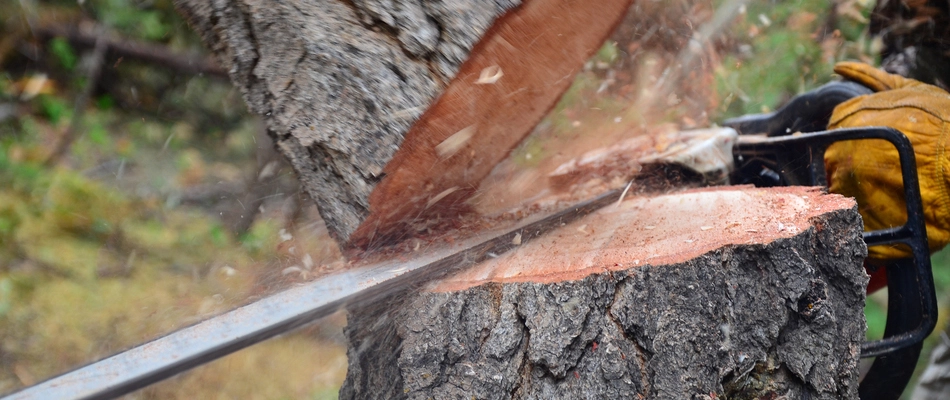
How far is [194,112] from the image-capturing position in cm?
309

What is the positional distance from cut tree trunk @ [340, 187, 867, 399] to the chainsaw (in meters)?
0.11

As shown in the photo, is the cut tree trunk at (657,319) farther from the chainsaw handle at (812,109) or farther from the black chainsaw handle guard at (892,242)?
the chainsaw handle at (812,109)

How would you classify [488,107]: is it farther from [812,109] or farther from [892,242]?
[812,109]

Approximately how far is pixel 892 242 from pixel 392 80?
60.0 inches

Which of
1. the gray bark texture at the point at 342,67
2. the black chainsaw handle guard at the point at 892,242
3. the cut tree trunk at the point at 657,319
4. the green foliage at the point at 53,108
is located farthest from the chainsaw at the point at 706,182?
the green foliage at the point at 53,108

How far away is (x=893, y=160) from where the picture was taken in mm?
1663

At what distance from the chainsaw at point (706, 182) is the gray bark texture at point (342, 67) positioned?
0.72 ft

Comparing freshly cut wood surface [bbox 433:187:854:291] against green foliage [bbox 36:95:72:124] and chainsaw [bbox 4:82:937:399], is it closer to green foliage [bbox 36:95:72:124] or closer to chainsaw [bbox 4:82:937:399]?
chainsaw [bbox 4:82:937:399]

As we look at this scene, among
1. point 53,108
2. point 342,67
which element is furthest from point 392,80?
point 53,108

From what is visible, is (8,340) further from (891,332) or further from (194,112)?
(891,332)

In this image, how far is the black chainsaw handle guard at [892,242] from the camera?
154 cm

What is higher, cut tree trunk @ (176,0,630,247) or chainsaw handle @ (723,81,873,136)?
cut tree trunk @ (176,0,630,247)

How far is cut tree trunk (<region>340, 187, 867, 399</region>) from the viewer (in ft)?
4.01

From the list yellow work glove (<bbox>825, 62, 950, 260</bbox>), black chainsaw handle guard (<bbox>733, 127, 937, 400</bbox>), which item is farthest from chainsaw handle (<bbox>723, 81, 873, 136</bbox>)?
black chainsaw handle guard (<bbox>733, 127, 937, 400</bbox>)
